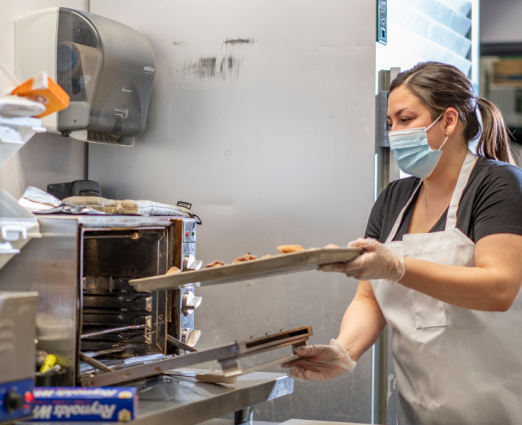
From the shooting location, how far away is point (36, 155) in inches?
87.4

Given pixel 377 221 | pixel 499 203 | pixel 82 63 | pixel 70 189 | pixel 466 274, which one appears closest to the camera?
pixel 466 274

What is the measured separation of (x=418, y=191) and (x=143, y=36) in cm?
146

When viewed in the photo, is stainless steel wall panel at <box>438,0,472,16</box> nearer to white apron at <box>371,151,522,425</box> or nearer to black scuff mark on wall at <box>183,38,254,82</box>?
black scuff mark on wall at <box>183,38,254,82</box>

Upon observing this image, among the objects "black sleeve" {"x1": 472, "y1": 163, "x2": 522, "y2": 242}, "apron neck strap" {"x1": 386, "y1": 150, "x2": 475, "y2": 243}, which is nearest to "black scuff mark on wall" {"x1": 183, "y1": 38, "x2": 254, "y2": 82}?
"apron neck strap" {"x1": 386, "y1": 150, "x2": 475, "y2": 243}

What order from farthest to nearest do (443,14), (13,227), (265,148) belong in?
(443,14)
(265,148)
(13,227)

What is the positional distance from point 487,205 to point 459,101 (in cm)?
38

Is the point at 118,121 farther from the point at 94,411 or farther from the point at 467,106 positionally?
the point at 94,411

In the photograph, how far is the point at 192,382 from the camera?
1468mm

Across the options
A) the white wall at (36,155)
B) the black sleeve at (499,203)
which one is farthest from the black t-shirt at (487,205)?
the white wall at (36,155)

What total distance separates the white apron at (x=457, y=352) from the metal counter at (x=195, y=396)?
15.5 inches

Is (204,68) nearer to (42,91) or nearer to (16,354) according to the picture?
(42,91)

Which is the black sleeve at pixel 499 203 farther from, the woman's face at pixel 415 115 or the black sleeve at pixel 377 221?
the black sleeve at pixel 377 221

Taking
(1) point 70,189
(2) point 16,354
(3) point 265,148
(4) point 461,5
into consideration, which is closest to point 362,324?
(3) point 265,148

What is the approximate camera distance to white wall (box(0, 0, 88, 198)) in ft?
6.74
